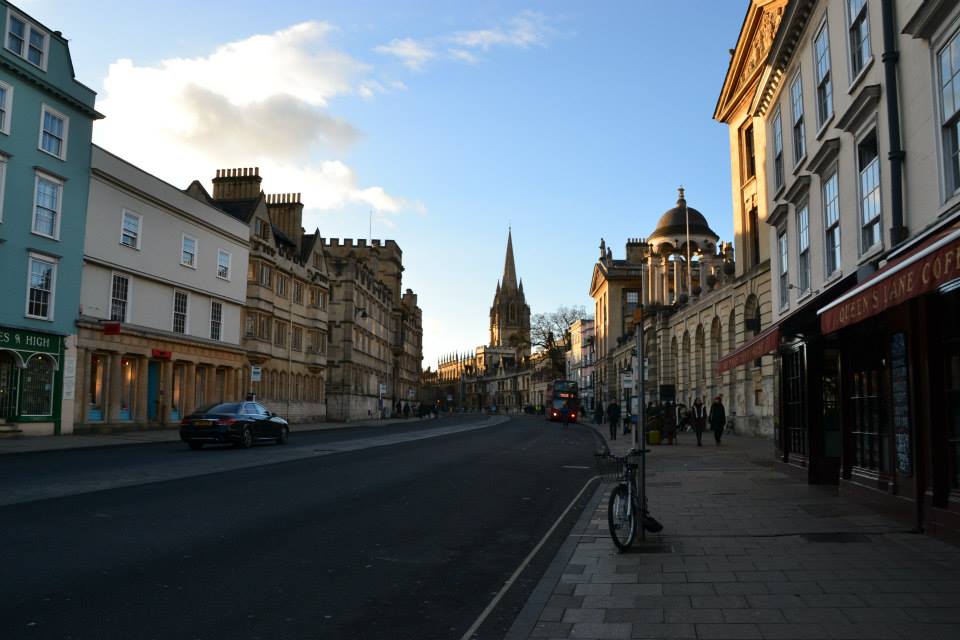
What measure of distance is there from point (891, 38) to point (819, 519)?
6.66 meters

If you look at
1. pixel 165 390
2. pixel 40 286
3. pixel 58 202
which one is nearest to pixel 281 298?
pixel 165 390

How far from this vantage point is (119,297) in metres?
33.8

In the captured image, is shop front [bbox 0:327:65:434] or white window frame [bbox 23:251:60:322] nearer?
shop front [bbox 0:327:65:434]

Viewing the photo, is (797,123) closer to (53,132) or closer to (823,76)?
(823,76)

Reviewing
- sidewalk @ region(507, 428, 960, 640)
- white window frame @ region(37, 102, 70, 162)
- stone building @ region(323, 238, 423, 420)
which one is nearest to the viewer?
sidewalk @ region(507, 428, 960, 640)

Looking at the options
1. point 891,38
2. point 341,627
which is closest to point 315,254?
point 891,38

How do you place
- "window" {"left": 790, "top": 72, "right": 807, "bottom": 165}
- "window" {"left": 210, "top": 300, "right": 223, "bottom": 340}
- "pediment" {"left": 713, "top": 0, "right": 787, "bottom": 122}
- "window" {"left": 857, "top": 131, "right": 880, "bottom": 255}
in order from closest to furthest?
1. "window" {"left": 857, "top": 131, "right": 880, "bottom": 255}
2. "window" {"left": 790, "top": 72, "right": 807, "bottom": 165}
3. "pediment" {"left": 713, "top": 0, "right": 787, "bottom": 122}
4. "window" {"left": 210, "top": 300, "right": 223, "bottom": 340}

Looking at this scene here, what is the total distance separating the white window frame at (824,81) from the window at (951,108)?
435cm

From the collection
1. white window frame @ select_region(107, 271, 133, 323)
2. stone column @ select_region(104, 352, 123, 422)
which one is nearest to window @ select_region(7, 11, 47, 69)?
white window frame @ select_region(107, 271, 133, 323)

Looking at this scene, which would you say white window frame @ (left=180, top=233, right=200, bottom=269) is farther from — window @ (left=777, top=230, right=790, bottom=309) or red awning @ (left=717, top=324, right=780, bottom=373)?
red awning @ (left=717, top=324, right=780, bottom=373)

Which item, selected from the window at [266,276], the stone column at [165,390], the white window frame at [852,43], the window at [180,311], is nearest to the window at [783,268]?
the white window frame at [852,43]

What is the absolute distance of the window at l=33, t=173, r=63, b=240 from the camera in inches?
1124

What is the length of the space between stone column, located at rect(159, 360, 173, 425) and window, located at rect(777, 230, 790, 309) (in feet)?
94.8

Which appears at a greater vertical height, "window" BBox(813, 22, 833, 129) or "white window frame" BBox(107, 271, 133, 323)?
"window" BBox(813, 22, 833, 129)
